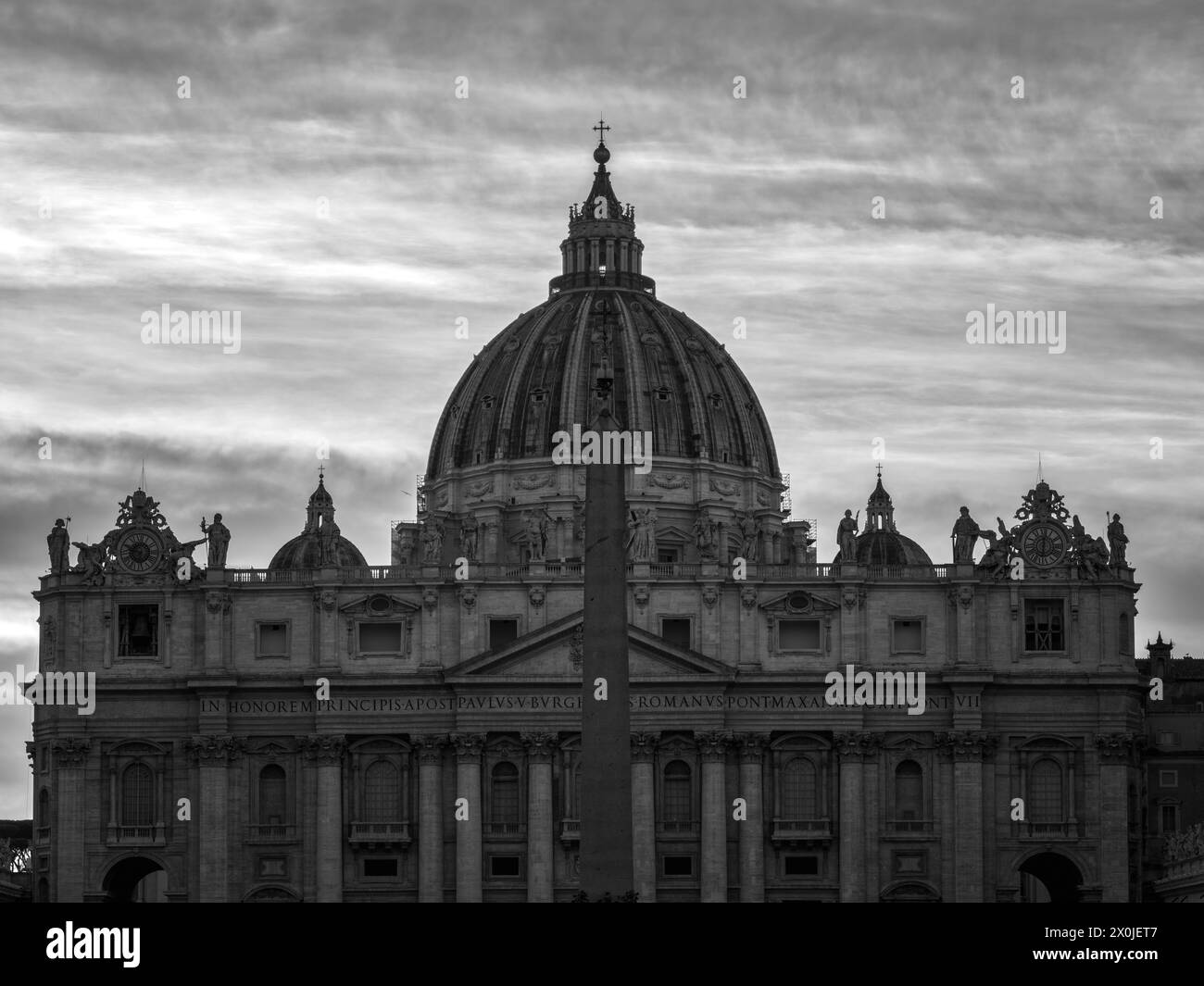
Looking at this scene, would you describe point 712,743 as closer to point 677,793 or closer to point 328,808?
point 677,793

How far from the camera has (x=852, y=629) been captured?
500 feet

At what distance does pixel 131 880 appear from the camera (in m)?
155

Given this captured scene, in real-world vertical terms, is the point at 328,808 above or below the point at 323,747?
below

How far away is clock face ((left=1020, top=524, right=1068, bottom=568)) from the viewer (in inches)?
6068

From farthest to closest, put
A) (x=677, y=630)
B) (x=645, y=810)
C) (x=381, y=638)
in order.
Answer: (x=381, y=638)
(x=677, y=630)
(x=645, y=810)

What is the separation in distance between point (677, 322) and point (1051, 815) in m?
54.9

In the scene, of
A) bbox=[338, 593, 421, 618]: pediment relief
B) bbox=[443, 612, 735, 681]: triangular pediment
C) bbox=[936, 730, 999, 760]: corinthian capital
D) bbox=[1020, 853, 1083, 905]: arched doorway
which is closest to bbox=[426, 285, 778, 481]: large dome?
bbox=[338, 593, 421, 618]: pediment relief

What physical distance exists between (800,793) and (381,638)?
19629 millimetres

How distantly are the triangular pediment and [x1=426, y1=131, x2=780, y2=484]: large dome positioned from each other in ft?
122

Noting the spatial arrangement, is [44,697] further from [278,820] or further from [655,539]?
[655,539]

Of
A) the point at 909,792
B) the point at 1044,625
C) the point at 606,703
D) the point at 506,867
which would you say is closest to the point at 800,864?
the point at 909,792

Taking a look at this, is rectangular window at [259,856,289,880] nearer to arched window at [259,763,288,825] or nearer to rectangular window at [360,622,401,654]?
arched window at [259,763,288,825]
